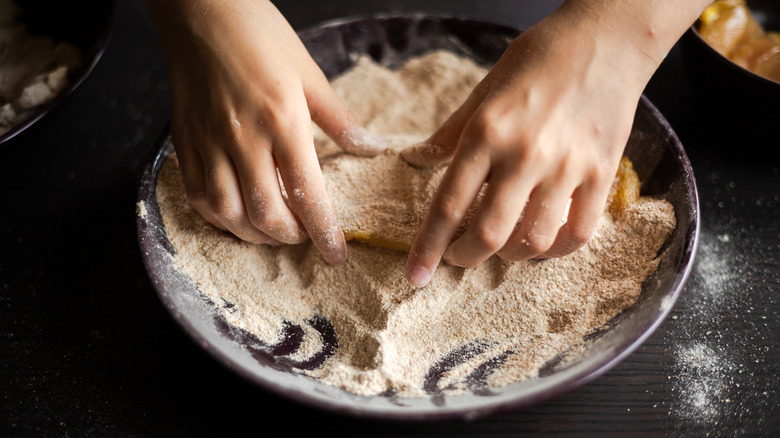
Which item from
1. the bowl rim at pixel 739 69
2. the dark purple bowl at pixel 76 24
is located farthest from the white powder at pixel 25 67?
the bowl rim at pixel 739 69

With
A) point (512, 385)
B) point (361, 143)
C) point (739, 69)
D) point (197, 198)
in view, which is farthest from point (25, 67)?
point (739, 69)

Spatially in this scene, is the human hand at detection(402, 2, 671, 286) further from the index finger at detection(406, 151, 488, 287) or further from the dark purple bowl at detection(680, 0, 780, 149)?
the dark purple bowl at detection(680, 0, 780, 149)

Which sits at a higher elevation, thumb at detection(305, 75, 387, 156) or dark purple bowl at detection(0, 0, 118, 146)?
dark purple bowl at detection(0, 0, 118, 146)

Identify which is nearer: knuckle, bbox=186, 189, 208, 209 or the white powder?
knuckle, bbox=186, 189, 208, 209

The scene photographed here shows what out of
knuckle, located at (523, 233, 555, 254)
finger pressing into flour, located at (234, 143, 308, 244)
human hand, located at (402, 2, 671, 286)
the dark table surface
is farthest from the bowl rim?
finger pressing into flour, located at (234, 143, 308, 244)

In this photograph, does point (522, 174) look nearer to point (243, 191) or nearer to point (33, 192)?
point (243, 191)

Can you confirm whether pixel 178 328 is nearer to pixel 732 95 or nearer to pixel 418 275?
pixel 418 275

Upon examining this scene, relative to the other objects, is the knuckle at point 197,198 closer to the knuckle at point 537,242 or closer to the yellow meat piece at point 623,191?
the knuckle at point 537,242
